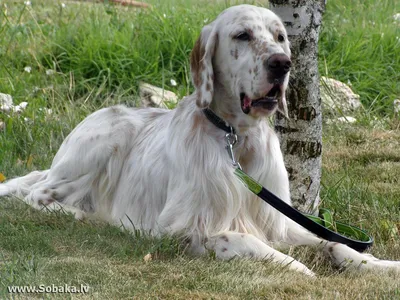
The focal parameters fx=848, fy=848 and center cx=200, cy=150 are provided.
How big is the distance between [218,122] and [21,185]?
182cm

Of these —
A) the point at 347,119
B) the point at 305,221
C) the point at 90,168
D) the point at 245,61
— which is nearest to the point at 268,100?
the point at 245,61

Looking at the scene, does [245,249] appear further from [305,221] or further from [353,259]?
[353,259]

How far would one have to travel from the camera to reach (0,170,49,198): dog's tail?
5.66 m

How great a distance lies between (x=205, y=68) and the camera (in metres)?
4.48

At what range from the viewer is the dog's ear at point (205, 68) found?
444 centimetres

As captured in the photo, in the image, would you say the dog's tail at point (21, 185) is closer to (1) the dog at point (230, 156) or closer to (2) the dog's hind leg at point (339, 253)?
(1) the dog at point (230, 156)

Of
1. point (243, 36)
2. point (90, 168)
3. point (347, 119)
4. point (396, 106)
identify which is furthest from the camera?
point (396, 106)

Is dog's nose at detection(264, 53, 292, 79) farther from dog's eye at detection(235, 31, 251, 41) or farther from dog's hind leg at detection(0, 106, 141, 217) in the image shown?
dog's hind leg at detection(0, 106, 141, 217)

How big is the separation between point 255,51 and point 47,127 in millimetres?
3074

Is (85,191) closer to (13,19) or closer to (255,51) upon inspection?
(255,51)

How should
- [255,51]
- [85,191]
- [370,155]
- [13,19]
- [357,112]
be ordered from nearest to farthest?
[255,51] → [85,191] → [370,155] → [357,112] → [13,19]

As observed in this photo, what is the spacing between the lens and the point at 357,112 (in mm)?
7621

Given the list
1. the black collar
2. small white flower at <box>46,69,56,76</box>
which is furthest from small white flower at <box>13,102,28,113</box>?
the black collar

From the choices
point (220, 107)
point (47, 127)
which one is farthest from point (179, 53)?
point (220, 107)
